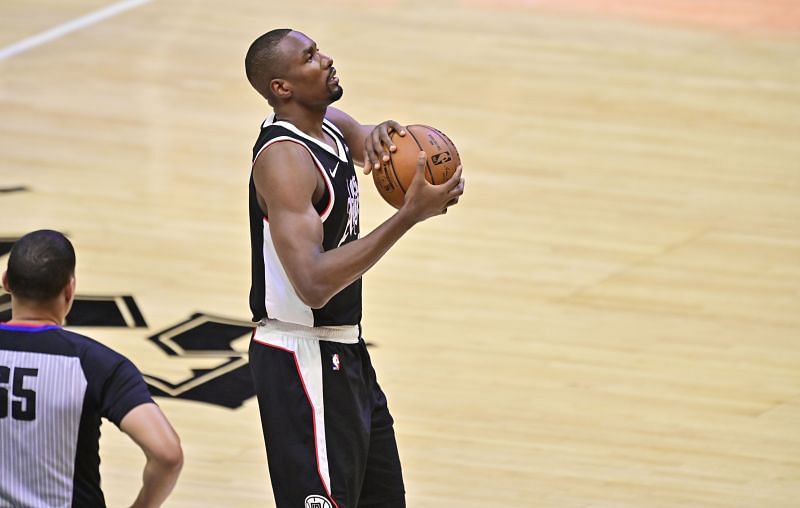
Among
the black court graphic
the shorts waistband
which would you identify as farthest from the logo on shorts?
the black court graphic

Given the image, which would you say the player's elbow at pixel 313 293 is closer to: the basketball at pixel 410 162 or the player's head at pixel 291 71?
the basketball at pixel 410 162

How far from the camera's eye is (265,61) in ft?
14.9

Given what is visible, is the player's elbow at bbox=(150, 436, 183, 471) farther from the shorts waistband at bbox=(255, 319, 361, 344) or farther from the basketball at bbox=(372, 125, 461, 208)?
the basketball at bbox=(372, 125, 461, 208)

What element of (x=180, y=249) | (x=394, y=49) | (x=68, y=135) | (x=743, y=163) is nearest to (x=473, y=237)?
(x=180, y=249)

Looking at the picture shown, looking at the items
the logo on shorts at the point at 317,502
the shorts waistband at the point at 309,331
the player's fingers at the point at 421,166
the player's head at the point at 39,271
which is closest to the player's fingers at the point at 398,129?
the player's fingers at the point at 421,166

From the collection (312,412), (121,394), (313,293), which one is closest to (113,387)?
(121,394)

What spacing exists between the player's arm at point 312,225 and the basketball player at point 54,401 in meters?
0.71

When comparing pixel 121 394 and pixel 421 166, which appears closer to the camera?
pixel 121 394

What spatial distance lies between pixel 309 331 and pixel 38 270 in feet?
3.53

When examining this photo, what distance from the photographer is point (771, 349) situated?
301 inches

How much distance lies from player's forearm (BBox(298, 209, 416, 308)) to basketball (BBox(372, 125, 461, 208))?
0.37 meters

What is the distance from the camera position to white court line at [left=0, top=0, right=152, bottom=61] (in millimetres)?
12859

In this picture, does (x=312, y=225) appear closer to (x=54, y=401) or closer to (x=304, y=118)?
(x=304, y=118)

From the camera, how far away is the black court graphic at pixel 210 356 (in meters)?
Result: 7.00
